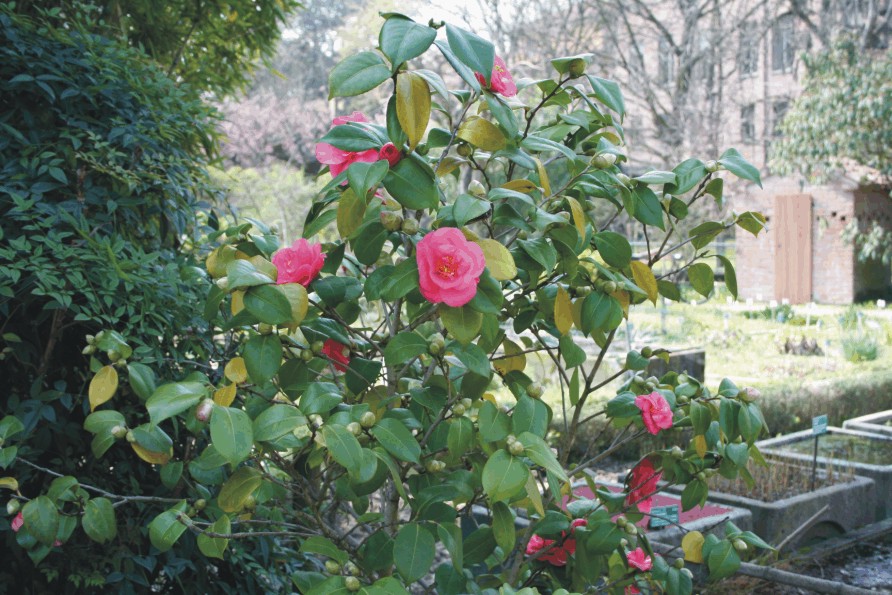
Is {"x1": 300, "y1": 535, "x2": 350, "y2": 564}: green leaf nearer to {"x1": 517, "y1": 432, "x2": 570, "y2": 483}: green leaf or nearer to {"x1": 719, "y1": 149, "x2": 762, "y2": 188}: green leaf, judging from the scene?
{"x1": 517, "y1": 432, "x2": 570, "y2": 483}: green leaf

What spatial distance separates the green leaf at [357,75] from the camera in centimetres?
120

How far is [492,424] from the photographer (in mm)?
1410

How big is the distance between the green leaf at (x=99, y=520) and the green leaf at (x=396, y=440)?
0.60 meters

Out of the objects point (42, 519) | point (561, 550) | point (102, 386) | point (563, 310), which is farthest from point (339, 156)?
point (561, 550)

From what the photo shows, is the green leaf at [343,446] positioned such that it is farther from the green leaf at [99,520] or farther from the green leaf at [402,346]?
the green leaf at [99,520]

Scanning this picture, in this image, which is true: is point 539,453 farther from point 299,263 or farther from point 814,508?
point 814,508

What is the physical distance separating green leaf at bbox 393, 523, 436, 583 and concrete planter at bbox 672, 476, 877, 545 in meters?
3.17

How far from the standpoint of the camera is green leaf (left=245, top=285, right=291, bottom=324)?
1.27 meters

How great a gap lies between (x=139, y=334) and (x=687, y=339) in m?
10.5

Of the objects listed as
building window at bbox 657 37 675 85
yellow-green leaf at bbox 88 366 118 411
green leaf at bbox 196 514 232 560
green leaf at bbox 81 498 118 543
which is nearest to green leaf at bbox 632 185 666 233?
green leaf at bbox 196 514 232 560

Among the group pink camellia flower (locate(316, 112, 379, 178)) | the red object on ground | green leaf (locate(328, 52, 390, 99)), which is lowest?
the red object on ground

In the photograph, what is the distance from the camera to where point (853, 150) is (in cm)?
1310

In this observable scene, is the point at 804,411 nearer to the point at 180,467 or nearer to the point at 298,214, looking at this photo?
the point at 180,467

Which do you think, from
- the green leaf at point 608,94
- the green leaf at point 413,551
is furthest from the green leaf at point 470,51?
the green leaf at point 413,551
